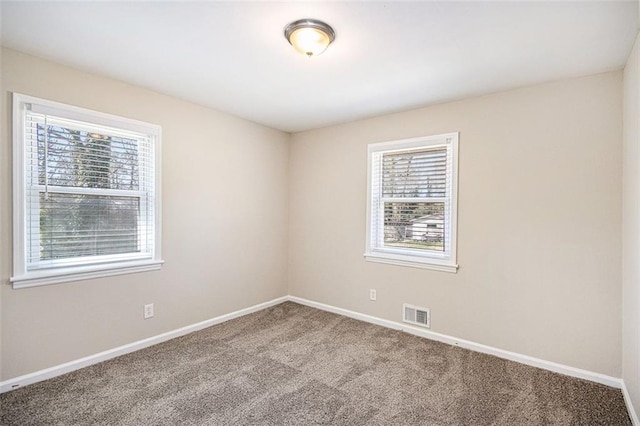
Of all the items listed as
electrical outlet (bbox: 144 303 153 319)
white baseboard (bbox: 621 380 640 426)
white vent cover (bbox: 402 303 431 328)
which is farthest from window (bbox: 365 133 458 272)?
electrical outlet (bbox: 144 303 153 319)

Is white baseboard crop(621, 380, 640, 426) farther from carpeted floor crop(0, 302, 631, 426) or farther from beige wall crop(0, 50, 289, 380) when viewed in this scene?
beige wall crop(0, 50, 289, 380)

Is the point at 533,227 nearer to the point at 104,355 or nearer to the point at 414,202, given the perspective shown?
the point at 414,202

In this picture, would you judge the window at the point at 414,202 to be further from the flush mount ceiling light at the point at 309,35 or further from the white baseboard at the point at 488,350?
the flush mount ceiling light at the point at 309,35

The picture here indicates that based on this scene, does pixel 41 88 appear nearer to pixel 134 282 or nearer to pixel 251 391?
pixel 134 282

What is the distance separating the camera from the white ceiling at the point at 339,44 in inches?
70.7

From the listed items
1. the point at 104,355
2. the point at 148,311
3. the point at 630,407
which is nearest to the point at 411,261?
the point at 630,407

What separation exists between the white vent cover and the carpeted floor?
0.24 meters

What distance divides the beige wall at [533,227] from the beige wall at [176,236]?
1.52m

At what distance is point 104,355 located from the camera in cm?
276

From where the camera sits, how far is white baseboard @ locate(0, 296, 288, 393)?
7.63 feet

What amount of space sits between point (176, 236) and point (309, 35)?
2.40m

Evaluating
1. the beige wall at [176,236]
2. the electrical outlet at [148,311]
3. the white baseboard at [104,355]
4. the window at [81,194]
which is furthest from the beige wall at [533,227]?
the window at [81,194]

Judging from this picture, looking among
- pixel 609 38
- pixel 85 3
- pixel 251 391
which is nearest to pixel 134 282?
pixel 251 391

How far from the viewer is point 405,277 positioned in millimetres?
3543
